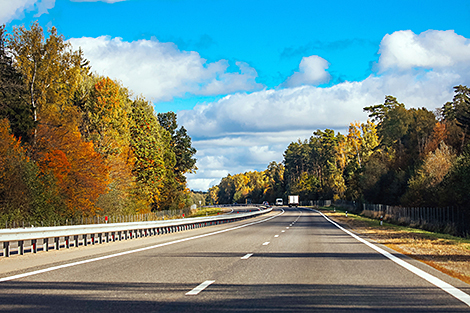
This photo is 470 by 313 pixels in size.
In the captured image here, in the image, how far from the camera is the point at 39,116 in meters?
48.2

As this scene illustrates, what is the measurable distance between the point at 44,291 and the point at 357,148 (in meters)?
117

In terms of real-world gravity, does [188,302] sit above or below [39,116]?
below

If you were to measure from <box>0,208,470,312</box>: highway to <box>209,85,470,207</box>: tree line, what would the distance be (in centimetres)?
3401

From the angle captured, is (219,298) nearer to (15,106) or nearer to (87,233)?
(87,233)

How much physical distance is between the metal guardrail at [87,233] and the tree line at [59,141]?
Answer: 11264mm

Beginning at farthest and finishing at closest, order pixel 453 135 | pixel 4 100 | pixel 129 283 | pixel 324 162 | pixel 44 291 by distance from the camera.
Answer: pixel 324 162
pixel 453 135
pixel 4 100
pixel 129 283
pixel 44 291

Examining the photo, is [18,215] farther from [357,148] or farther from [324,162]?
[324,162]

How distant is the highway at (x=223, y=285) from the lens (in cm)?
778

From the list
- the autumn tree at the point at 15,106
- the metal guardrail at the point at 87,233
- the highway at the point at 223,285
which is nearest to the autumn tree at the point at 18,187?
the autumn tree at the point at 15,106

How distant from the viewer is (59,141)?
155 ft

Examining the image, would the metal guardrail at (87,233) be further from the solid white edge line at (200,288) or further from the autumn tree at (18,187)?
the autumn tree at (18,187)

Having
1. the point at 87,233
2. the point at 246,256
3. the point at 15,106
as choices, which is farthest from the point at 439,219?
the point at 15,106

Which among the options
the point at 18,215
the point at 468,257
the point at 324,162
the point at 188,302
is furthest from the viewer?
the point at 324,162

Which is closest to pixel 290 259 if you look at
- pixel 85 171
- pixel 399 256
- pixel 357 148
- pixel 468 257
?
pixel 399 256
